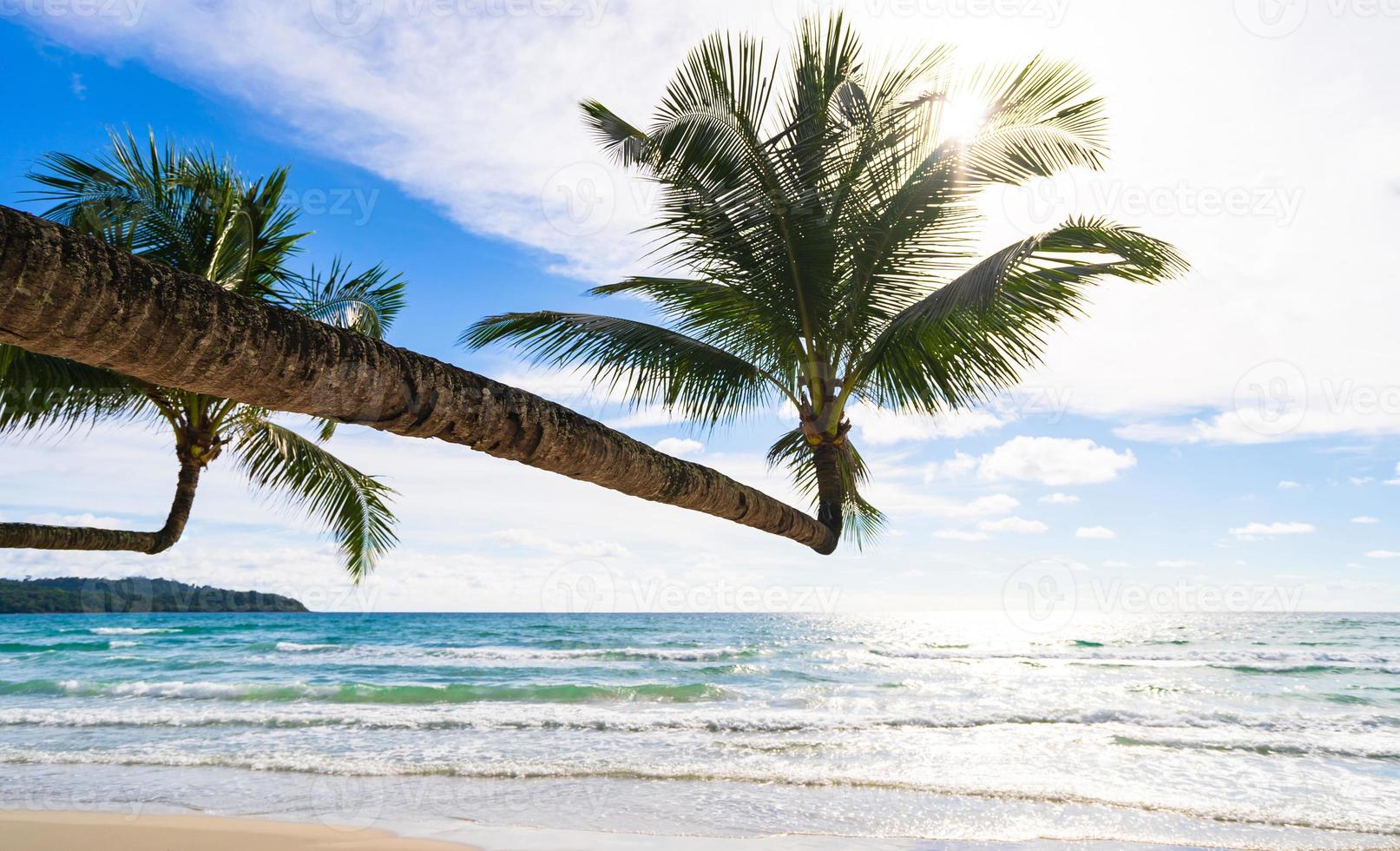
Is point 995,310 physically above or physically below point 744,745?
above

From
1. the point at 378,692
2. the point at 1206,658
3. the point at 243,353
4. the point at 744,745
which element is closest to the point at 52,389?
the point at 243,353

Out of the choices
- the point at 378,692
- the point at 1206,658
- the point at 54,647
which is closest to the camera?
the point at 378,692

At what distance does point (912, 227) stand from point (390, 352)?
390 centimetres

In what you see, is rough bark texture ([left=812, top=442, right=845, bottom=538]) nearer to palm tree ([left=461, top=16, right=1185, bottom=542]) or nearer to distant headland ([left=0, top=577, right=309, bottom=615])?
palm tree ([left=461, top=16, right=1185, bottom=542])

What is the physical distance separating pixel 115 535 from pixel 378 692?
36.9ft

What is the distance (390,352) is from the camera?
6.02 ft

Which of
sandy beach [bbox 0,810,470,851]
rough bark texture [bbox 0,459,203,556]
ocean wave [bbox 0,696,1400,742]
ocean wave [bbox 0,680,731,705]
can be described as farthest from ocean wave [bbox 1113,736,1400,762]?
rough bark texture [bbox 0,459,203,556]

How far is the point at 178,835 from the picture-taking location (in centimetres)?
557

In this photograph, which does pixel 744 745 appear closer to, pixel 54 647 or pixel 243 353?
pixel 243 353

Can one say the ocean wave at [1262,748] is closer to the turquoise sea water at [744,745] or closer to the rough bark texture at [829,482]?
the turquoise sea water at [744,745]

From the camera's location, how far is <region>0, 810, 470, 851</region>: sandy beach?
5328 mm

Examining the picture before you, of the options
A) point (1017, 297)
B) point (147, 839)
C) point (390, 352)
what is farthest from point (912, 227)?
point (147, 839)

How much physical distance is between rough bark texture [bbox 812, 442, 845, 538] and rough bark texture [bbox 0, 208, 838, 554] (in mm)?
2413

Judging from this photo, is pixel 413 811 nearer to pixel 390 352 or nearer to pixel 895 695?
pixel 390 352
